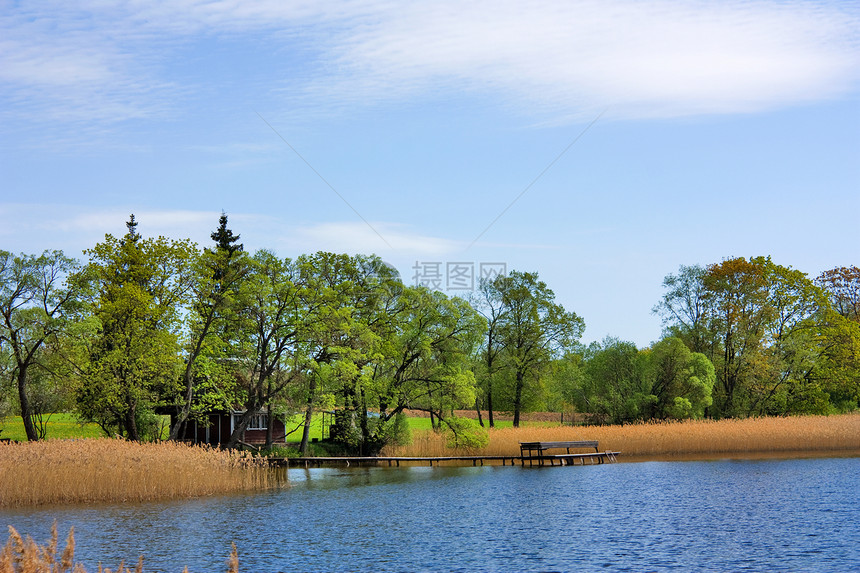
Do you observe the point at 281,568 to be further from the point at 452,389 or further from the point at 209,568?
the point at 452,389

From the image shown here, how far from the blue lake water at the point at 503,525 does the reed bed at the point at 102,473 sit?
58.8 inches

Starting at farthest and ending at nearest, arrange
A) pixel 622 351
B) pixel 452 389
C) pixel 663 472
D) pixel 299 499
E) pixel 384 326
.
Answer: pixel 622 351 → pixel 384 326 → pixel 452 389 → pixel 663 472 → pixel 299 499

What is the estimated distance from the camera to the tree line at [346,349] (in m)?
43.1

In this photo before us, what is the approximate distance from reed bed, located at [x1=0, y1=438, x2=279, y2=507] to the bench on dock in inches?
774

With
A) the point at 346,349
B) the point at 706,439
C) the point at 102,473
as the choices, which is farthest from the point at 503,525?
the point at 706,439

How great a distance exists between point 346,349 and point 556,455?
14.8 metres

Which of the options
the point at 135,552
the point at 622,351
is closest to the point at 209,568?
the point at 135,552

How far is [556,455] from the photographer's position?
4906 centimetres

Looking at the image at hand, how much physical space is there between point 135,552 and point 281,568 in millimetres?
4295

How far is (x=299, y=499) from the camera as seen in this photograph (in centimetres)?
3130

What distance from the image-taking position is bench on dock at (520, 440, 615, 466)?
46.5m

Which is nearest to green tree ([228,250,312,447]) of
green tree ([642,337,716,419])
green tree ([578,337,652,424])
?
green tree ([578,337,652,424])

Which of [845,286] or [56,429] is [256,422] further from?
[845,286]

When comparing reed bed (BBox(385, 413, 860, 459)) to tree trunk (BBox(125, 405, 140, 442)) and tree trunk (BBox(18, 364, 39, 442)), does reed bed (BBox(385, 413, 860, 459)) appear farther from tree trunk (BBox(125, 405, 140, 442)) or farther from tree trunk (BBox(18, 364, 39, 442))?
tree trunk (BBox(18, 364, 39, 442))
